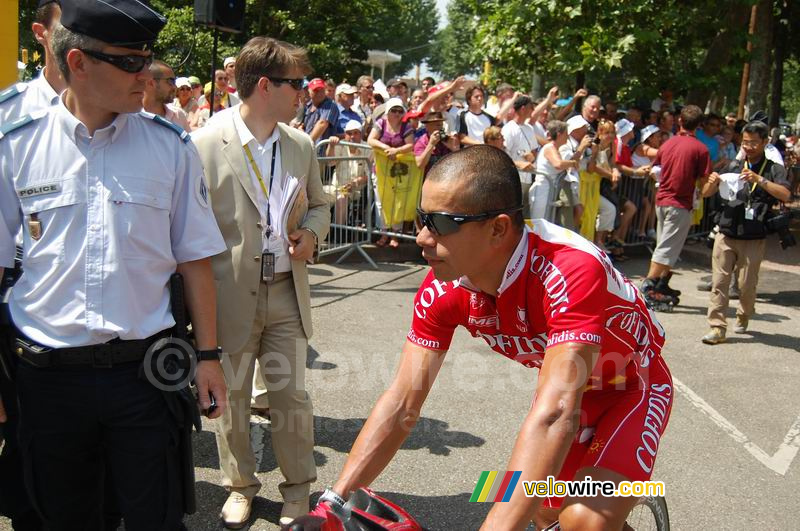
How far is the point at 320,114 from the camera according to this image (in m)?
10.6

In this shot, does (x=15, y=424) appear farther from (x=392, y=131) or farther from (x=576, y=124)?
(x=576, y=124)

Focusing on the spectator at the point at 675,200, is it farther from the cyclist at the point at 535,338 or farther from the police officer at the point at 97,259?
the police officer at the point at 97,259

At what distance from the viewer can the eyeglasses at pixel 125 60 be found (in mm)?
2469

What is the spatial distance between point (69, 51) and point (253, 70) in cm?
A: 136

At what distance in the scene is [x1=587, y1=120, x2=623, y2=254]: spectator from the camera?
10.6 m

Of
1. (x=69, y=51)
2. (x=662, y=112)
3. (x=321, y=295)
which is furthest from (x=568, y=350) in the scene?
(x=662, y=112)

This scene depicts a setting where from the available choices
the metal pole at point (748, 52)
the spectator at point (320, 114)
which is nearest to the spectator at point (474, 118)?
the spectator at point (320, 114)

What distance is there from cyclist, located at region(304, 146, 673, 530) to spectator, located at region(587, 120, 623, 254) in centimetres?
793

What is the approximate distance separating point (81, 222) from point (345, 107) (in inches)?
358

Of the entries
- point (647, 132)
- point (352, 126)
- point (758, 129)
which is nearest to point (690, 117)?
point (758, 129)

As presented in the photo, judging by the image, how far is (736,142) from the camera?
15.0 m

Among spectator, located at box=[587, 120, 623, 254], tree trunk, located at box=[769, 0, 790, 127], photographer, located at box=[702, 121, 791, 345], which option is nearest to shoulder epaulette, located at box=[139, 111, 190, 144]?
photographer, located at box=[702, 121, 791, 345]

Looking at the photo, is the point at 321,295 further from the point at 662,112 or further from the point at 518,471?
the point at 662,112

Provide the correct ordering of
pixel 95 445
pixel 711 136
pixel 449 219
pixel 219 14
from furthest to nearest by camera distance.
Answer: pixel 711 136, pixel 219 14, pixel 95 445, pixel 449 219
